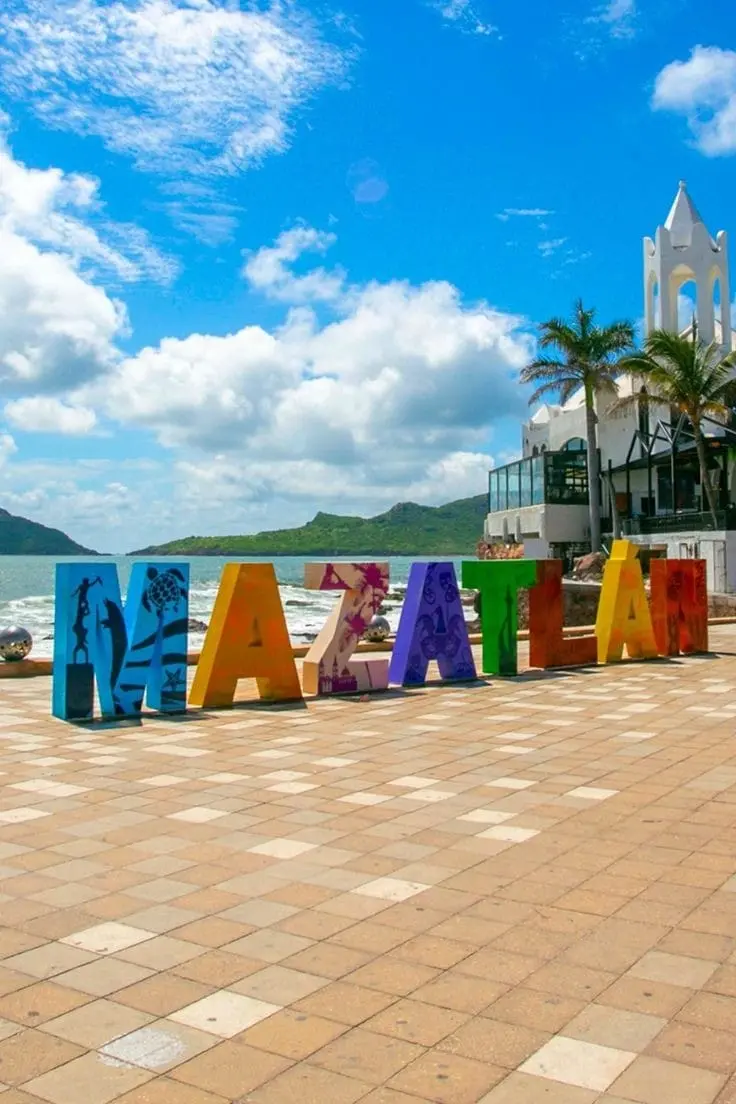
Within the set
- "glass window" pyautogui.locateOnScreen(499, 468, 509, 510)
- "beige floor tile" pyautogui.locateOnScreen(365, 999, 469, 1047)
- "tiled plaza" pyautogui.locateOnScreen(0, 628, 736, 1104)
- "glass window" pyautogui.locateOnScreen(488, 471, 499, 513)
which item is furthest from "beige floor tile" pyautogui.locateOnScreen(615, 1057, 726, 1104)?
"glass window" pyautogui.locateOnScreen(488, 471, 499, 513)

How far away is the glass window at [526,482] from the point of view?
55531mm

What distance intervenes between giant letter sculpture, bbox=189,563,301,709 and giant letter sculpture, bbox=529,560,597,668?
460cm

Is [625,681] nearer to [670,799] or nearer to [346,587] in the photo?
[346,587]

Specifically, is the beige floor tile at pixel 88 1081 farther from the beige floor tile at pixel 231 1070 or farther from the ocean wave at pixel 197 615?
the ocean wave at pixel 197 615

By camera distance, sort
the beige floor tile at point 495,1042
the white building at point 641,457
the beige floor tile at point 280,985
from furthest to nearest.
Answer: the white building at point 641,457, the beige floor tile at point 280,985, the beige floor tile at point 495,1042

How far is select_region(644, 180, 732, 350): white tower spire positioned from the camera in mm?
55594

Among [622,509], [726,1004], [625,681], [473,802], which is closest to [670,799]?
[473,802]

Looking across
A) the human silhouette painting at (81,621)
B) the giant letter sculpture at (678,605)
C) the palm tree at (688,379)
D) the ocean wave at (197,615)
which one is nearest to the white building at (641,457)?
the palm tree at (688,379)

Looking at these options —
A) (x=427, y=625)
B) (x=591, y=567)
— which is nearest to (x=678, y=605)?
(x=427, y=625)

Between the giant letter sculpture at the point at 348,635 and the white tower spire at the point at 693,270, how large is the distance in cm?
4672

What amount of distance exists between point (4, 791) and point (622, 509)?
4927 cm

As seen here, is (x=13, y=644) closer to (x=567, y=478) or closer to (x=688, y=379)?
(x=688, y=379)

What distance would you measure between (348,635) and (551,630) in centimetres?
409

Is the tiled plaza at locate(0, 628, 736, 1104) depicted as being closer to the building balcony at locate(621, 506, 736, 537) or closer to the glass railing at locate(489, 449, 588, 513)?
the building balcony at locate(621, 506, 736, 537)
